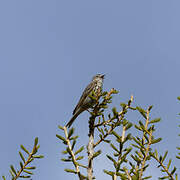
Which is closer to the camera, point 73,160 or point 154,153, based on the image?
point 73,160

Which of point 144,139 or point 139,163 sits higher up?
point 144,139

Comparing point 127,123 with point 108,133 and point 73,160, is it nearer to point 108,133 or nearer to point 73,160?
point 108,133

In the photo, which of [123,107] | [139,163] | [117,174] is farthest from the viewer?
[123,107]

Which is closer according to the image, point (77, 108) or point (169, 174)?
point (169, 174)

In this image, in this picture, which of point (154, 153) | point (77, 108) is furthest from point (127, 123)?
point (77, 108)

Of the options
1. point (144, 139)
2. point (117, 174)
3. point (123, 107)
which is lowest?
point (117, 174)

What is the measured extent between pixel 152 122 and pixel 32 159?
54.4 inches

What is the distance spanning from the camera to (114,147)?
2957 mm

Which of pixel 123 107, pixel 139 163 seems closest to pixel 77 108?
pixel 123 107

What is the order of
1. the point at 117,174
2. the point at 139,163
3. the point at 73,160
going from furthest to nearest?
the point at 139,163, the point at 73,160, the point at 117,174

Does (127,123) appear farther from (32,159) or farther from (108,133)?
(32,159)

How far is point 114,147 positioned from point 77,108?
9.23 m

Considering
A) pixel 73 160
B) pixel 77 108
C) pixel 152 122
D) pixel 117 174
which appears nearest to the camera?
pixel 117 174

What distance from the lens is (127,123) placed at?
3340mm
